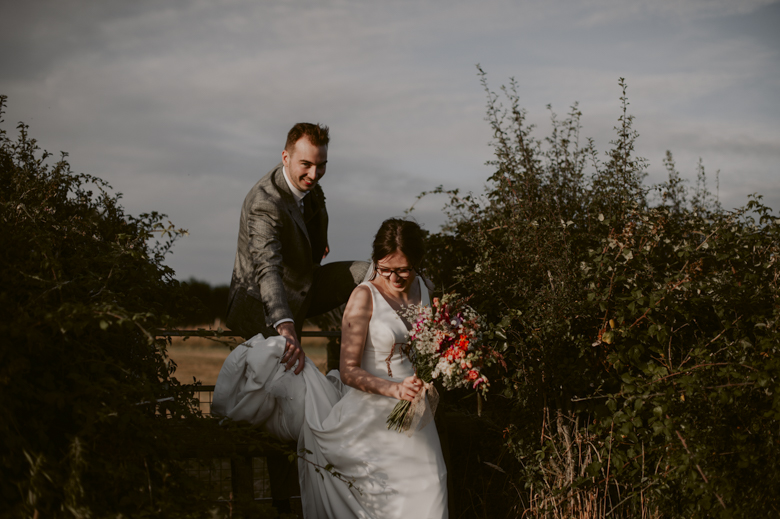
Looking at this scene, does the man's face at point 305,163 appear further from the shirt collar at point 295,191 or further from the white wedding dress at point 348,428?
the white wedding dress at point 348,428

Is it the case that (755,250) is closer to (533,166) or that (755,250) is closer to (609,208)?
(609,208)

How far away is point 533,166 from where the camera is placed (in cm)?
461

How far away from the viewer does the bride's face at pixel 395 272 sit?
11.5ft

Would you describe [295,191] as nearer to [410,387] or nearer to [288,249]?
[288,249]

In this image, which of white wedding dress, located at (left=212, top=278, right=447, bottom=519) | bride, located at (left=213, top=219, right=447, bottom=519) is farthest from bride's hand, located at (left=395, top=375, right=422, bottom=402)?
white wedding dress, located at (left=212, top=278, right=447, bottom=519)

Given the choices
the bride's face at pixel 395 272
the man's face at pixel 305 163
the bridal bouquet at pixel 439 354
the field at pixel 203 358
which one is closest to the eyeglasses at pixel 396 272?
the bride's face at pixel 395 272

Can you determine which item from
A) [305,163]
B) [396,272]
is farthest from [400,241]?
[305,163]

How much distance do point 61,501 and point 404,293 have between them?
2096mm

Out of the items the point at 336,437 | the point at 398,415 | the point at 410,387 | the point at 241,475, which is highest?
the point at 410,387

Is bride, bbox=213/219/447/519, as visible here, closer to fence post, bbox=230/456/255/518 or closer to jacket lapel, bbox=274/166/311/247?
fence post, bbox=230/456/255/518

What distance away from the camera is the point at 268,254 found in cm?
391

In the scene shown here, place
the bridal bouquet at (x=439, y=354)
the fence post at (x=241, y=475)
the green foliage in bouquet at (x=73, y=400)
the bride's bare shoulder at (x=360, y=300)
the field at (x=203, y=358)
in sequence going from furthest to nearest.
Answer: the field at (x=203, y=358) → the bride's bare shoulder at (x=360, y=300) → the fence post at (x=241, y=475) → the bridal bouquet at (x=439, y=354) → the green foliage in bouquet at (x=73, y=400)

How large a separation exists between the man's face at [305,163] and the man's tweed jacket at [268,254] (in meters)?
0.11

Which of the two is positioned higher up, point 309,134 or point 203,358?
point 309,134
